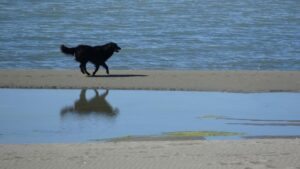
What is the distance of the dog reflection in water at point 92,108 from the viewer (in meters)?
13.9

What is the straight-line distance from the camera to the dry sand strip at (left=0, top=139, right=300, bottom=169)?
29.5 ft

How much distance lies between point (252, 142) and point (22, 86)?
306 inches

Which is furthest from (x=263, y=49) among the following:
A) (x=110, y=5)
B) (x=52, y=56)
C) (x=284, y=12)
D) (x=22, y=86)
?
(x=110, y=5)

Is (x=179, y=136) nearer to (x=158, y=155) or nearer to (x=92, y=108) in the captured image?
(x=158, y=155)

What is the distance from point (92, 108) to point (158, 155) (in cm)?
501

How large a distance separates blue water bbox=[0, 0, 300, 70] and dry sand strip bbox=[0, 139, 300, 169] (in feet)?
43.5

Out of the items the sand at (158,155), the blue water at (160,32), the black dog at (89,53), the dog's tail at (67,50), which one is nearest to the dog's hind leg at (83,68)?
the black dog at (89,53)

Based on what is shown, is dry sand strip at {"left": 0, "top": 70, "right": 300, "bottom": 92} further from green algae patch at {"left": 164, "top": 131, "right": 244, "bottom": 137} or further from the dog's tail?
green algae patch at {"left": 164, "top": 131, "right": 244, "bottom": 137}

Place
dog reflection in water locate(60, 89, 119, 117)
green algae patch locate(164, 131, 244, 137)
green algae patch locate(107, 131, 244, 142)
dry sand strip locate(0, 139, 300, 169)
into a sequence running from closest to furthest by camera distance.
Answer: dry sand strip locate(0, 139, 300, 169) → green algae patch locate(107, 131, 244, 142) → green algae patch locate(164, 131, 244, 137) → dog reflection in water locate(60, 89, 119, 117)

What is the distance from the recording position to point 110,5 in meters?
52.5

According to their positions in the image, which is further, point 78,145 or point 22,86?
point 22,86

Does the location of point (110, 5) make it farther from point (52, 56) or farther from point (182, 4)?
point (52, 56)

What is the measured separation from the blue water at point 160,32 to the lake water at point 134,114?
7.80 m

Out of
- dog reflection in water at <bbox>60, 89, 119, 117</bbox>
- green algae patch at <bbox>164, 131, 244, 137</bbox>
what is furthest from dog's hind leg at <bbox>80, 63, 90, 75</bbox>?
green algae patch at <bbox>164, 131, 244, 137</bbox>
